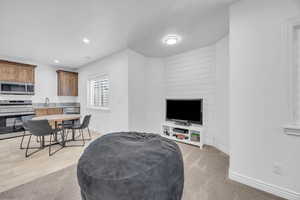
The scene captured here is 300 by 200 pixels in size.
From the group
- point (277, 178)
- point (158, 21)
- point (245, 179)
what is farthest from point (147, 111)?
point (277, 178)

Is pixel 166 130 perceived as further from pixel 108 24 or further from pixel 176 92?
pixel 108 24

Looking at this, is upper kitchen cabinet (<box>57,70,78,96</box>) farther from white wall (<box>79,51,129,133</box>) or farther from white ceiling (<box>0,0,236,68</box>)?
white ceiling (<box>0,0,236,68</box>)

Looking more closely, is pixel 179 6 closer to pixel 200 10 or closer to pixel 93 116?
pixel 200 10

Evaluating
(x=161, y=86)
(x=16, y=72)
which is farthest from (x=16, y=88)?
(x=161, y=86)

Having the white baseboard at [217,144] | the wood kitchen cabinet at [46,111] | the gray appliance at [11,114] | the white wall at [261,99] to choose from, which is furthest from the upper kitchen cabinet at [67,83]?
the white wall at [261,99]

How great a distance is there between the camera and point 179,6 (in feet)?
6.19

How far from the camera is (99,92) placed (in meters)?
4.63

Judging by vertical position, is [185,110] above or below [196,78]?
below

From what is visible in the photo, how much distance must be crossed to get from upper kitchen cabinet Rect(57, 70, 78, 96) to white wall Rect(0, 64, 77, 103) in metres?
0.19

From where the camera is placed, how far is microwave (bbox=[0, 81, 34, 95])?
3738 millimetres

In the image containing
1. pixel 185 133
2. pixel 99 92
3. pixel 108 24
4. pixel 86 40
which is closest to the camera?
pixel 108 24

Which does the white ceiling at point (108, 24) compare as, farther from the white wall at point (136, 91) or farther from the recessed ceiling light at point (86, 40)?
the white wall at point (136, 91)

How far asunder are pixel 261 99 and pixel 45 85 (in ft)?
20.4

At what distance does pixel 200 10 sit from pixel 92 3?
1602 millimetres
